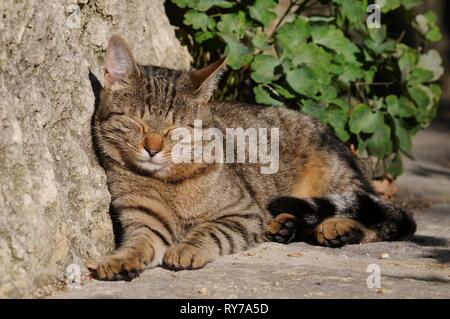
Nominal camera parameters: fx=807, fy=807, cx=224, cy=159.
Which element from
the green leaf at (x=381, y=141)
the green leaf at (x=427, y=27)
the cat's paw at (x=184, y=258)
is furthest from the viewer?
the green leaf at (x=427, y=27)

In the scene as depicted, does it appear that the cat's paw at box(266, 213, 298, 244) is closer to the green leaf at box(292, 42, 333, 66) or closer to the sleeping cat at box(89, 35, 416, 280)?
the sleeping cat at box(89, 35, 416, 280)

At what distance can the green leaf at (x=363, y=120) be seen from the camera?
6.10 meters

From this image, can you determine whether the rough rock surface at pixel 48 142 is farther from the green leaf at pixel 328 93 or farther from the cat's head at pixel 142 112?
the green leaf at pixel 328 93

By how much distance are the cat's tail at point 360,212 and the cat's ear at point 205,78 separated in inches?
32.1

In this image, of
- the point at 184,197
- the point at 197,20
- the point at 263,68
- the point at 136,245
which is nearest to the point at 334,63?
the point at 263,68

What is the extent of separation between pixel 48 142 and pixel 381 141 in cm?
308

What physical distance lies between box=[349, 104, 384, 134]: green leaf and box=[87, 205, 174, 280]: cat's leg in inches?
83.3

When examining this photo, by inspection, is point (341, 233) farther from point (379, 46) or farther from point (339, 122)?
point (379, 46)

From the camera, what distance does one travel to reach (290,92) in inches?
230

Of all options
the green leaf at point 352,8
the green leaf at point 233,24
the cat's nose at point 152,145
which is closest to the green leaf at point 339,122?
the green leaf at point 352,8

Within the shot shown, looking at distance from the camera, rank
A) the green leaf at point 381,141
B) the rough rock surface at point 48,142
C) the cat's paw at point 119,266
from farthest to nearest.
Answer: the green leaf at point 381,141, the cat's paw at point 119,266, the rough rock surface at point 48,142

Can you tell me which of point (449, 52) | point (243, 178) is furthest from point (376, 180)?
point (449, 52)

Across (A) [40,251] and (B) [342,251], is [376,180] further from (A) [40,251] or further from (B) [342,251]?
(A) [40,251]
